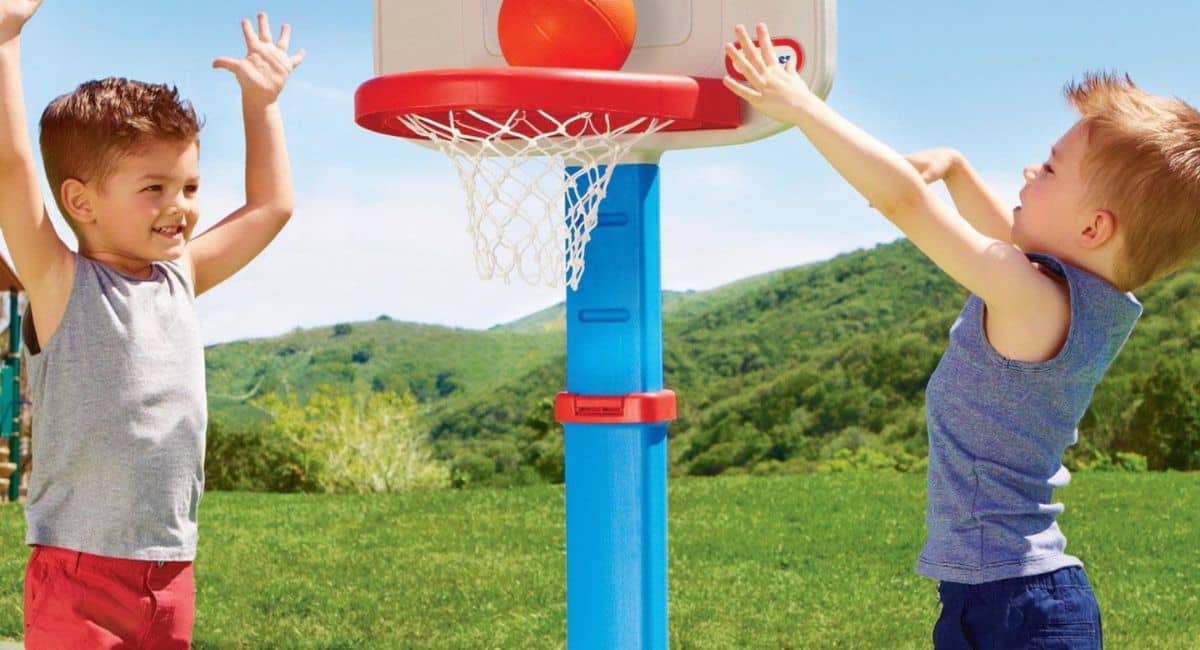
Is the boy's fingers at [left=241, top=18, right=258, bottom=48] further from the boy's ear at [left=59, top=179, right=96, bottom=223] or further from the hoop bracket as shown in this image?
the hoop bracket

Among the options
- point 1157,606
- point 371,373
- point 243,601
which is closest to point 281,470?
point 371,373

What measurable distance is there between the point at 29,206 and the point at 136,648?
0.80 metres

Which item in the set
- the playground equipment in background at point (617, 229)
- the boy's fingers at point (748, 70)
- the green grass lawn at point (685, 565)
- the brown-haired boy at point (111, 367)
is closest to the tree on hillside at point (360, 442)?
the green grass lawn at point (685, 565)

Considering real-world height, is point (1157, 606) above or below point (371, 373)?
below

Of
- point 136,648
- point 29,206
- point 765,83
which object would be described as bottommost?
point 136,648

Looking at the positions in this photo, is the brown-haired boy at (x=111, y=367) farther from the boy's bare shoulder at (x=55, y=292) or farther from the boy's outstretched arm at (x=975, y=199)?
the boy's outstretched arm at (x=975, y=199)

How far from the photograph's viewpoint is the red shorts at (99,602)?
2.51 metres

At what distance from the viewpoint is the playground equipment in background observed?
10.4 ft

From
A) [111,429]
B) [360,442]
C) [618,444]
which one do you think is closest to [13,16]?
[111,429]

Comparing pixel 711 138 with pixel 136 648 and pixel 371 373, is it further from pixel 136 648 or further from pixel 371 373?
pixel 371 373

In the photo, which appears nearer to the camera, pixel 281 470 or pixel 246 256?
pixel 246 256

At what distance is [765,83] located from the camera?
8.04 ft

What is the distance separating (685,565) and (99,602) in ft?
13.9

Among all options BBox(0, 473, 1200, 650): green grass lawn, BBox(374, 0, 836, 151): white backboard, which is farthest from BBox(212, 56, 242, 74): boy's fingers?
BBox(0, 473, 1200, 650): green grass lawn
